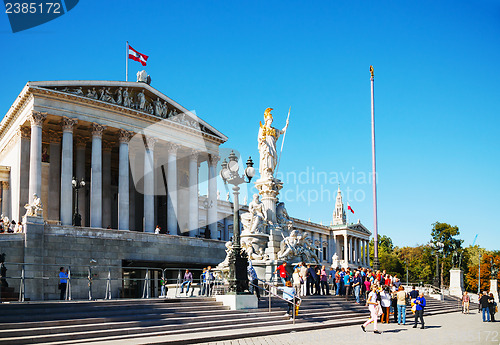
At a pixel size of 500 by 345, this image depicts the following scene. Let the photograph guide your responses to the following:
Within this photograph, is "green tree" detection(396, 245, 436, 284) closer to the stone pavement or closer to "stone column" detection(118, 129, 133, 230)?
"stone column" detection(118, 129, 133, 230)

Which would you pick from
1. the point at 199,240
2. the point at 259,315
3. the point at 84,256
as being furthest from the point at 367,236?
the point at 259,315

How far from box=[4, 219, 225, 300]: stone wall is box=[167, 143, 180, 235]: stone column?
13.4ft

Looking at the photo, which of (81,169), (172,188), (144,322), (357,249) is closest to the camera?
(144,322)

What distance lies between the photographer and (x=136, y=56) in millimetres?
50406

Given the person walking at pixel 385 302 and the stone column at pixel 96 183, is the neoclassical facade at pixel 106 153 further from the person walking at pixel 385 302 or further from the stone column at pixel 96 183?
the person walking at pixel 385 302

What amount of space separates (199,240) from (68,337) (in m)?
31.9

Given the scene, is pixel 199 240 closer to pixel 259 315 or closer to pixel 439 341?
pixel 259 315

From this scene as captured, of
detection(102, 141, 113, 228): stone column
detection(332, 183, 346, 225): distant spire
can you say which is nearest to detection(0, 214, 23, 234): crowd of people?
detection(102, 141, 113, 228): stone column

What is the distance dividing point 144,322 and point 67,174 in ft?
90.2

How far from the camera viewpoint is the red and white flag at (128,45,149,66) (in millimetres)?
49969

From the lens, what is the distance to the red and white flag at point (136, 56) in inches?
1967

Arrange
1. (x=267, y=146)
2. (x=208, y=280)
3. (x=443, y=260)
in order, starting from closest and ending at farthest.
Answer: (x=208, y=280), (x=267, y=146), (x=443, y=260)

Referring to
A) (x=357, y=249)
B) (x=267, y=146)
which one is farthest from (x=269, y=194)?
(x=357, y=249)

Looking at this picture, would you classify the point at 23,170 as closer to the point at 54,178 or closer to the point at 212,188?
the point at 54,178
